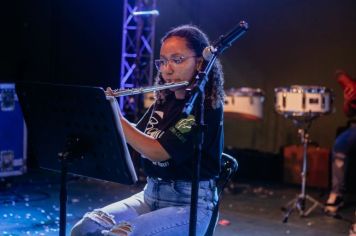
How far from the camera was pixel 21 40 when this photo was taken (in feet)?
33.9

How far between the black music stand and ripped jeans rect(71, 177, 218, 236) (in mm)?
244

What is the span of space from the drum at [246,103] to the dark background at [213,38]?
1.09 metres

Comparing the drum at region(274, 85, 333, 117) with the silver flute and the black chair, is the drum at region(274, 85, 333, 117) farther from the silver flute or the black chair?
the silver flute

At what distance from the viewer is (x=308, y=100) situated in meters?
6.98

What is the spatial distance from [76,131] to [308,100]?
4493 mm

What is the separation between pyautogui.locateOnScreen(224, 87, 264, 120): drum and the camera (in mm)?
8445

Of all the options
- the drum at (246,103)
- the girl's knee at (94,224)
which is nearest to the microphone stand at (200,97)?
the girl's knee at (94,224)

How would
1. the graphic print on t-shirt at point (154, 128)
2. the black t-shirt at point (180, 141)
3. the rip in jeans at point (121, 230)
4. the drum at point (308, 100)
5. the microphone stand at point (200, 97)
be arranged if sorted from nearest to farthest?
the microphone stand at point (200, 97) → the rip in jeans at point (121, 230) → the black t-shirt at point (180, 141) → the graphic print on t-shirt at point (154, 128) → the drum at point (308, 100)

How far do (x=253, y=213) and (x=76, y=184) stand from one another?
2684mm

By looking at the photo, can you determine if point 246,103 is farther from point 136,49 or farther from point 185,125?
point 185,125

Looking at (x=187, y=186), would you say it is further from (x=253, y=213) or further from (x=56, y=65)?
(x=56, y=65)

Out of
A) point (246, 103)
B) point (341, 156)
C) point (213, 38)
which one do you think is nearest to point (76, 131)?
point (341, 156)

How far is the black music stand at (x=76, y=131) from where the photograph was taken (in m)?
2.78

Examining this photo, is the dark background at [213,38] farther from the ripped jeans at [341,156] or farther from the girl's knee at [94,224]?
→ the girl's knee at [94,224]
